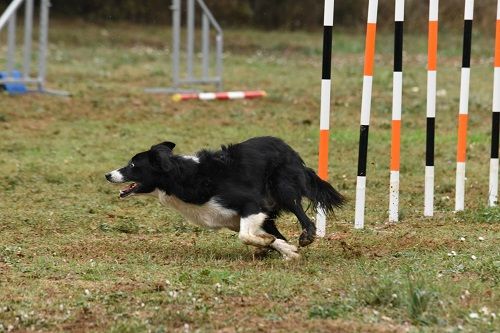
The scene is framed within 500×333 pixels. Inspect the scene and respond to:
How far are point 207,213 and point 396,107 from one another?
7.23 ft

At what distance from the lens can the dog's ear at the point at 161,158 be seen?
26.5 feet

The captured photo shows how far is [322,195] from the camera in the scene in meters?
8.74

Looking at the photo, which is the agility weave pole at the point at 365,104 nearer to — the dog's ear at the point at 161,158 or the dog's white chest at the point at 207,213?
the dog's white chest at the point at 207,213

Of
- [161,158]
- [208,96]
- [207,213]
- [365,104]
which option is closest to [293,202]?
[207,213]

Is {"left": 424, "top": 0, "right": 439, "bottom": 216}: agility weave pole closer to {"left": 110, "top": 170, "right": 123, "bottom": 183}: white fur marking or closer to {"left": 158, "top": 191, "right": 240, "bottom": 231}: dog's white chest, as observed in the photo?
{"left": 158, "top": 191, "right": 240, "bottom": 231}: dog's white chest

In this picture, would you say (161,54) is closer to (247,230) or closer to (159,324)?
(247,230)

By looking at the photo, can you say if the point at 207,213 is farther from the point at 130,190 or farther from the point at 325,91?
the point at 325,91

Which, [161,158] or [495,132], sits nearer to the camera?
[161,158]

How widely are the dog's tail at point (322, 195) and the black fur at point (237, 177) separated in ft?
0.77

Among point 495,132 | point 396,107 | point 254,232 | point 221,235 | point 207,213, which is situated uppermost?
point 396,107

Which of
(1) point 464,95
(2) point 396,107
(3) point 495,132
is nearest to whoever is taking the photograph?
(2) point 396,107

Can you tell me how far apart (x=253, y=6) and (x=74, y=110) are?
1950 centimetres

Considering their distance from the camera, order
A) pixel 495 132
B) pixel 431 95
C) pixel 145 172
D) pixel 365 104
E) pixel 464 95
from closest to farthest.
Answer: pixel 145 172, pixel 365 104, pixel 431 95, pixel 464 95, pixel 495 132

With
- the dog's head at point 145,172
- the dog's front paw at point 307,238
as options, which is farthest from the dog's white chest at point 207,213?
the dog's front paw at point 307,238
